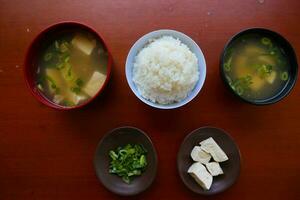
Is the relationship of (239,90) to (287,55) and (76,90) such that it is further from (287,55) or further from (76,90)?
(76,90)

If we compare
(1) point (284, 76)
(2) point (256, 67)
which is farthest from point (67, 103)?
(1) point (284, 76)

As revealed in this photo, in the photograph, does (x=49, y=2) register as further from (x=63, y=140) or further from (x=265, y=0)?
(x=265, y=0)

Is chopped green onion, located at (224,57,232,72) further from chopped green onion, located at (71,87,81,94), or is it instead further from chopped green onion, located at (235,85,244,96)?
chopped green onion, located at (71,87,81,94)


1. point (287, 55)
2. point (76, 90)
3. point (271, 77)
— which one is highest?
point (287, 55)

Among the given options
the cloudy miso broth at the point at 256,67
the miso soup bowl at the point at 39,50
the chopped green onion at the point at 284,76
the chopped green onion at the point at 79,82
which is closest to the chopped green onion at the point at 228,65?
the cloudy miso broth at the point at 256,67

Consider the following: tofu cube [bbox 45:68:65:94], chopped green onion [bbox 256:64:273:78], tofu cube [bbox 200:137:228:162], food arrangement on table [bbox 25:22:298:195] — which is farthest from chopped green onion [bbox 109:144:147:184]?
chopped green onion [bbox 256:64:273:78]

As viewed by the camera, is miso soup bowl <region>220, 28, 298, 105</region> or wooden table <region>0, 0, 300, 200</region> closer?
miso soup bowl <region>220, 28, 298, 105</region>
